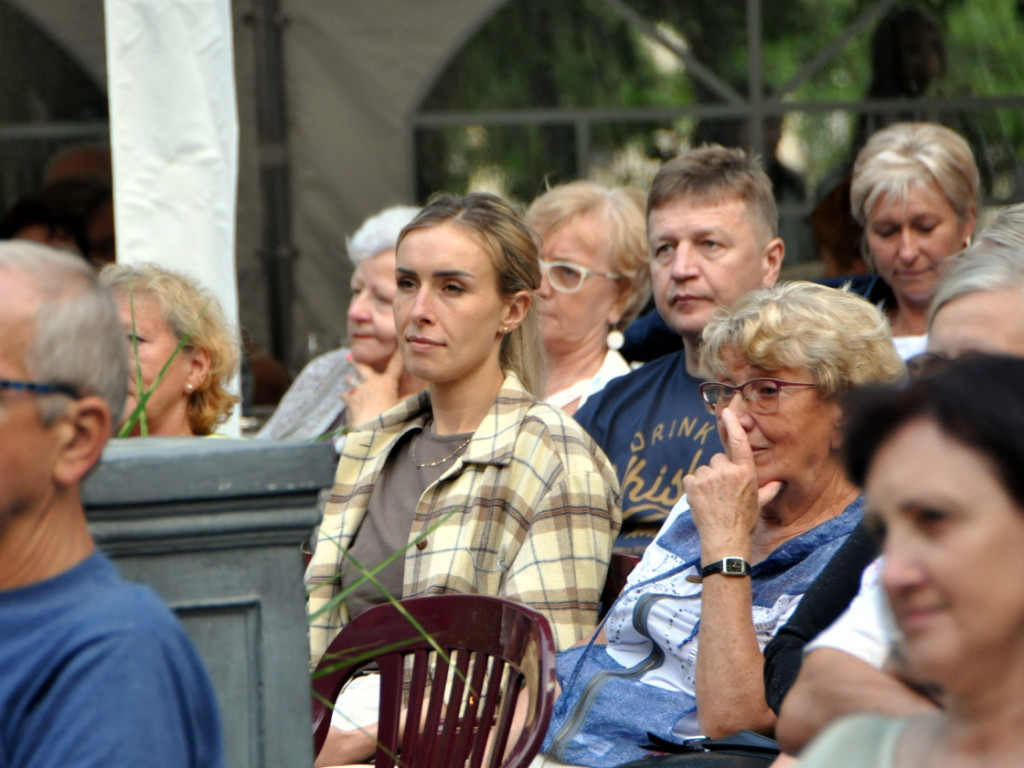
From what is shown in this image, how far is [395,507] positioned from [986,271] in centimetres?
183

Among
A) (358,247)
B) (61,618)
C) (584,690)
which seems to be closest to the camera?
(61,618)

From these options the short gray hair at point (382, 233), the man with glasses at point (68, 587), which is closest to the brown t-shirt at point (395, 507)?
the short gray hair at point (382, 233)

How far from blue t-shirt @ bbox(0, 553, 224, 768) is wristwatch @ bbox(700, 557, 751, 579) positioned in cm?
132

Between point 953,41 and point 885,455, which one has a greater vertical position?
point 953,41

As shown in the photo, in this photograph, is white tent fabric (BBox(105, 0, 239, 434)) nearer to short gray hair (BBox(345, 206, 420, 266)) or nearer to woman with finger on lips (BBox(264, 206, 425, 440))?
woman with finger on lips (BBox(264, 206, 425, 440))

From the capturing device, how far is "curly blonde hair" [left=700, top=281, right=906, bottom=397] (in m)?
2.71

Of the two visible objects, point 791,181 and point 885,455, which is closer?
point 885,455

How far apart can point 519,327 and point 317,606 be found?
0.94 meters

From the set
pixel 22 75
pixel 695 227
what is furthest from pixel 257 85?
pixel 695 227

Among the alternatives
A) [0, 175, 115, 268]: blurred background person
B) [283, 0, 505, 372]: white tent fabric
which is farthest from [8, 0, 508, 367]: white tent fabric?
[0, 175, 115, 268]: blurred background person

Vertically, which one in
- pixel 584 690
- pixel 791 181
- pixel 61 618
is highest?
pixel 791 181

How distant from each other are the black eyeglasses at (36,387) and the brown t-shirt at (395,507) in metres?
1.79

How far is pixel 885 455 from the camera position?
4.17ft

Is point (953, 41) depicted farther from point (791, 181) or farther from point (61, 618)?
point (61, 618)
